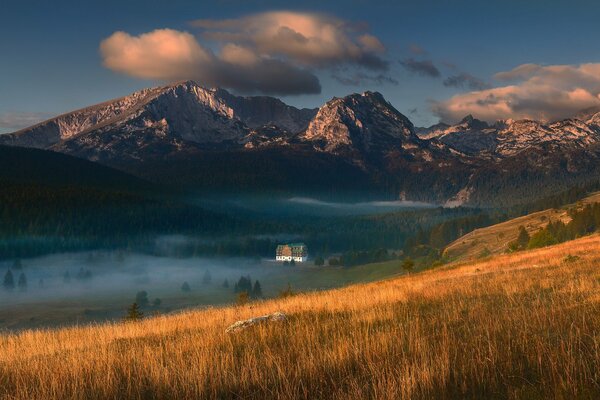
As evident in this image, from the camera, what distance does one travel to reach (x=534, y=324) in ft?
30.7

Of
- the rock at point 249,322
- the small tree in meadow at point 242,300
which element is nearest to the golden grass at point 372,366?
the rock at point 249,322

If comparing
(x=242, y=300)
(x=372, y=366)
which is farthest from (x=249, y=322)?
(x=242, y=300)

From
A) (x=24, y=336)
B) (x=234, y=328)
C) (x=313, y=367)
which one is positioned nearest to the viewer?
(x=313, y=367)

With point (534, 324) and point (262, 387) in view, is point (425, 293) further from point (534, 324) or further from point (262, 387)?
point (262, 387)

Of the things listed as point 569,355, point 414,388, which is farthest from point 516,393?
point 569,355

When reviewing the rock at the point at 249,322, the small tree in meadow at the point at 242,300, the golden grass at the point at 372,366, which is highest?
the golden grass at the point at 372,366

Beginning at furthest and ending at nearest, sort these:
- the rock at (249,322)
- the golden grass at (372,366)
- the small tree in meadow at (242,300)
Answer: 1. the small tree in meadow at (242,300)
2. the rock at (249,322)
3. the golden grass at (372,366)

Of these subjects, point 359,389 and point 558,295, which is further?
point 558,295

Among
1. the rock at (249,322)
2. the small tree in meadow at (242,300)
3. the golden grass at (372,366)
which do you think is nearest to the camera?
the golden grass at (372,366)

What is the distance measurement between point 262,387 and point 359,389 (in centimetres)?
150

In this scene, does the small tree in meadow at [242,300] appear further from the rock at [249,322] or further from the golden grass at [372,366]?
the golden grass at [372,366]

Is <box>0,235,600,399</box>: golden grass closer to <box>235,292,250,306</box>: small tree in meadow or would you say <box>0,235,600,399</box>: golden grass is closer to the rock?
the rock

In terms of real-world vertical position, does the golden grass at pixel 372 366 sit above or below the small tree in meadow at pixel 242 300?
above

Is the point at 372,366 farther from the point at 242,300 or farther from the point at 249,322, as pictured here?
the point at 242,300
